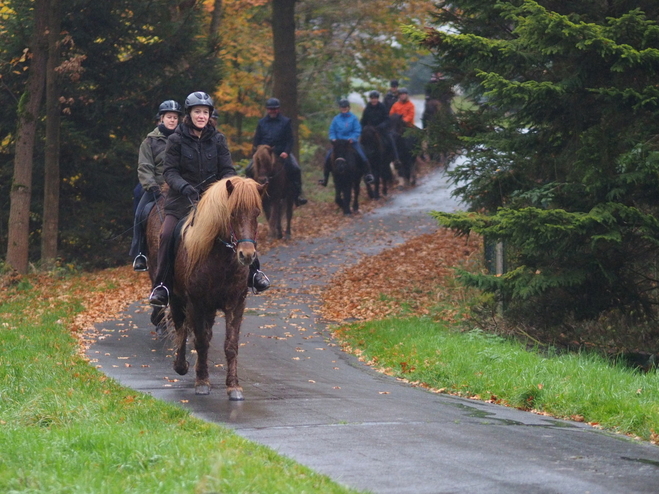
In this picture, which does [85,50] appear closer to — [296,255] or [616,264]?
[296,255]

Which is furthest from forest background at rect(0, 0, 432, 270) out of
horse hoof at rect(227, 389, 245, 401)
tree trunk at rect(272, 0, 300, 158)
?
horse hoof at rect(227, 389, 245, 401)

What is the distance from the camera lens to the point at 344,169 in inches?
1068

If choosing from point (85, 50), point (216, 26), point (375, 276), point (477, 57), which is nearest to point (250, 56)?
point (216, 26)

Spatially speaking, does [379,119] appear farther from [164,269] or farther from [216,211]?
[216,211]

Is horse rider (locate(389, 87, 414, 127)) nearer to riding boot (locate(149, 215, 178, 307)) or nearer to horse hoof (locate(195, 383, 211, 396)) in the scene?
riding boot (locate(149, 215, 178, 307))

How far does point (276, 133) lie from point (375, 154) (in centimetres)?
744

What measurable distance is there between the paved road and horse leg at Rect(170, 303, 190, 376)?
187mm

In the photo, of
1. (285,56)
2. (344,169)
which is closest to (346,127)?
(344,169)

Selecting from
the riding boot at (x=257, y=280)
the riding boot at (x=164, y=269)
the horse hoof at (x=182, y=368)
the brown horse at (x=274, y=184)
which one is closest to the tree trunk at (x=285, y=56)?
the brown horse at (x=274, y=184)

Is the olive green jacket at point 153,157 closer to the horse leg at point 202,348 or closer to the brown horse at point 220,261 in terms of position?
the brown horse at point 220,261

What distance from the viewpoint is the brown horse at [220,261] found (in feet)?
31.3

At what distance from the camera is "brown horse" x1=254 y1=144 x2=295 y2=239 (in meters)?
22.2

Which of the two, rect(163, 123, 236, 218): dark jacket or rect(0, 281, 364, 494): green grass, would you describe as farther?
rect(163, 123, 236, 218): dark jacket

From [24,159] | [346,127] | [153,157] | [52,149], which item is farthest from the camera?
[346,127]
